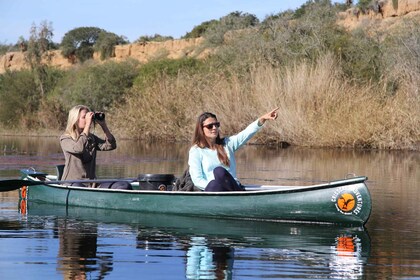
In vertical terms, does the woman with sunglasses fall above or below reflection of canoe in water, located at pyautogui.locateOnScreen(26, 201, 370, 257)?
above

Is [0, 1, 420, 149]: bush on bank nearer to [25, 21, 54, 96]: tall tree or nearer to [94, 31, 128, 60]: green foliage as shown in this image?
[25, 21, 54, 96]: tall tree

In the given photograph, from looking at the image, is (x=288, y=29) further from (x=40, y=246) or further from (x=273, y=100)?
(x=40, y=246)

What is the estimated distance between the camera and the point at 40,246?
384 inches

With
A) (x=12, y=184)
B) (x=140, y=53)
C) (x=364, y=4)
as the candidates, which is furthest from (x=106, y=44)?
(x=12, y=184)

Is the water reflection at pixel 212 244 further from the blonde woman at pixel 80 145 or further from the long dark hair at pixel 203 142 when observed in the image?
the long dark hair at pixel 203 142

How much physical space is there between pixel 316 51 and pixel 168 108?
18.4 feet

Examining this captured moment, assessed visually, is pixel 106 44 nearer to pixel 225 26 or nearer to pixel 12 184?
pixel 225 26

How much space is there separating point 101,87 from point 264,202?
1415 inches

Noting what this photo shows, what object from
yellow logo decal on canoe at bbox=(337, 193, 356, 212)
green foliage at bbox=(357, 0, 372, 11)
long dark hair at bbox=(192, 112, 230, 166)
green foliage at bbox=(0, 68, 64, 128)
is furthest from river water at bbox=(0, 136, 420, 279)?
green foliage at bbox=(357, 0, 372, 11)

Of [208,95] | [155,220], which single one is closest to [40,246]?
[155,220]

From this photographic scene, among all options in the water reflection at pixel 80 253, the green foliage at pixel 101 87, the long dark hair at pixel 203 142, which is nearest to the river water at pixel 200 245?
the water reflection at pixel 80 253

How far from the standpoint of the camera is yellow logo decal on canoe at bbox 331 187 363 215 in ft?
36.4

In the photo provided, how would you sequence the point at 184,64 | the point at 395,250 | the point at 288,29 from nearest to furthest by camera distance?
the point at 395,250 → the point at 288,29 → the point at 184,64

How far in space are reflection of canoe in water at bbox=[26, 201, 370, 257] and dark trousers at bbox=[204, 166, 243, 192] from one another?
1.29 feet
